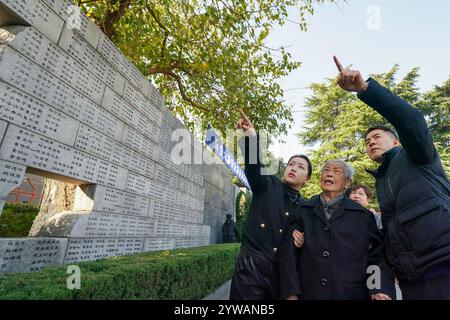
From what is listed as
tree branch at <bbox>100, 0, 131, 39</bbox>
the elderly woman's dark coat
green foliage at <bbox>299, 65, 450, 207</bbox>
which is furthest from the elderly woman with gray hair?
green foliage at <bbox>299, 65, 450, 207</bbox>

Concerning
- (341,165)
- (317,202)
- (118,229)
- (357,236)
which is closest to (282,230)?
(317,202)

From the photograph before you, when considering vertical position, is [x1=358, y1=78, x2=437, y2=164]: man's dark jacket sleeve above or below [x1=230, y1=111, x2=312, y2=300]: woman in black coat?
above

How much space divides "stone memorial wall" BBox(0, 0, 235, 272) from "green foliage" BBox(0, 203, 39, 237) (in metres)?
3.02

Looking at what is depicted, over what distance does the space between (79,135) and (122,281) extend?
7.36ft

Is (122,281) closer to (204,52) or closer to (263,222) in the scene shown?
(263,222)

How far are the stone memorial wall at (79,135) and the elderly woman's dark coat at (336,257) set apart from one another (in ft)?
9.62

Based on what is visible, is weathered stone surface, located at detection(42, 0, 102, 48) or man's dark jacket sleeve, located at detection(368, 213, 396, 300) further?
weathered stone surface, located at detection(42, 0, 102, 48)

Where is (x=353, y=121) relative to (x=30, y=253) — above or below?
above

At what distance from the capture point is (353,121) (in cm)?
1798

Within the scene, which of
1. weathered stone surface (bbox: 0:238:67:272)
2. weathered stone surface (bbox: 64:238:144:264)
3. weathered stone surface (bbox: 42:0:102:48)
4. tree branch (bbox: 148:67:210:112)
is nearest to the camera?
weathered stone surface (bbox: 0:238:67:272)

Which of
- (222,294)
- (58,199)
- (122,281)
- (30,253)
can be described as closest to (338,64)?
(122,281)

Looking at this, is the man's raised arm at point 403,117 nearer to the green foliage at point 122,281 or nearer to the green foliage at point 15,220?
the green foliage at point 122,281

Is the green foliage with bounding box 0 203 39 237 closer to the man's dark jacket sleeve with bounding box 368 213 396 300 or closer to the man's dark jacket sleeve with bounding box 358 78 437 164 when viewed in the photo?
the man's dark jacket sleeve with bounding box 368 213 396 300

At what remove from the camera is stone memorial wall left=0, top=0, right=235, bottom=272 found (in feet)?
9.32
